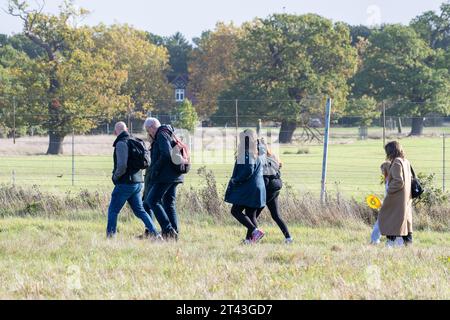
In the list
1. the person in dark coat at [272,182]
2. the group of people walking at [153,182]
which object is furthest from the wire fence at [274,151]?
the group of people walking at [153,182]

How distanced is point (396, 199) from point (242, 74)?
49270 mm

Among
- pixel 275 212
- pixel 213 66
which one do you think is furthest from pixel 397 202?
pixel 213 66

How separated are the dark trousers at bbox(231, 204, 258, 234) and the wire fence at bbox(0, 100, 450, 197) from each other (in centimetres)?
718

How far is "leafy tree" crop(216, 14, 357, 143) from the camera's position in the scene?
56.4 m

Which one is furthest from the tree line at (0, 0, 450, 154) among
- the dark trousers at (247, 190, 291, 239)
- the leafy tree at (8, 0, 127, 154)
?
the dark trousers at (247, 190, 291, 239)

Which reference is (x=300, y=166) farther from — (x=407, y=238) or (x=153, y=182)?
(x=153, y=182)

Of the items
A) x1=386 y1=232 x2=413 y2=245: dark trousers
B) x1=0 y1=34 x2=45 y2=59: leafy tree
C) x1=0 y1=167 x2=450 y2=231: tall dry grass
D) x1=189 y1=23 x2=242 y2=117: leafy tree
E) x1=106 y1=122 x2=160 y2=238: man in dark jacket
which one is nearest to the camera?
Answer: x1=386 y1=232 x2=413 y2=245: dark trousers

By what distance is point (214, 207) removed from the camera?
12914 millimetres

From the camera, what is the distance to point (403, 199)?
391 inches

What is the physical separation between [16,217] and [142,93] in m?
57.4

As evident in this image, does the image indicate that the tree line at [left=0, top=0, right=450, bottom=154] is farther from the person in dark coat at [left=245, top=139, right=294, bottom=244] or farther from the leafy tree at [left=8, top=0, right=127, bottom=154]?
the person in dark coat at [left=245, top=139, right=294, bottom=244]

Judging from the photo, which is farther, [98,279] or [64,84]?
[64,84]
